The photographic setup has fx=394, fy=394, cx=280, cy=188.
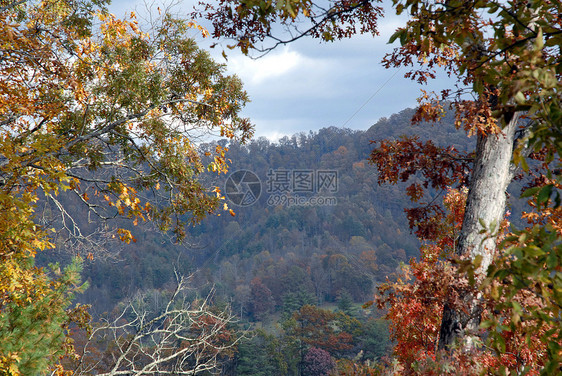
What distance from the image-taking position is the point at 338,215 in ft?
260

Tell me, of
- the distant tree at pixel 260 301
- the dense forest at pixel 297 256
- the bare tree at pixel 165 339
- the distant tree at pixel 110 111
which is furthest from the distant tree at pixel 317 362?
the distant tree at pixel 110 111

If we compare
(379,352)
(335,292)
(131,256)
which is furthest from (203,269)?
(379,352)

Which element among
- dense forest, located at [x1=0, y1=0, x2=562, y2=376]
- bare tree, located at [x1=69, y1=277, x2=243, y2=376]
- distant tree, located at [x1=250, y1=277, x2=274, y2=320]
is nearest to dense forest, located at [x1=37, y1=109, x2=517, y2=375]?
distant tree, located at [x1=250, y1=277, x2=274, y2=320]

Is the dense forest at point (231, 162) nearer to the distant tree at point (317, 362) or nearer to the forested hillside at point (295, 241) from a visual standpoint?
the distant tree at point (317, 362)

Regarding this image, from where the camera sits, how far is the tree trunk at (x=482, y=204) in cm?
461

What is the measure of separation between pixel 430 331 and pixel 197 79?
5871 millimetres

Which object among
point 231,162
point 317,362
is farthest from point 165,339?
point 317,362

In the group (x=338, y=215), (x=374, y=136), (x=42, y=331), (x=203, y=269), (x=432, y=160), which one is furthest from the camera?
(x=374, y=136)

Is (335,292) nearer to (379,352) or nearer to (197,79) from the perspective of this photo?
(379,352)

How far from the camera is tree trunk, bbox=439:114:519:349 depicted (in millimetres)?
4613

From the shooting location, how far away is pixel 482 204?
15.5 ft

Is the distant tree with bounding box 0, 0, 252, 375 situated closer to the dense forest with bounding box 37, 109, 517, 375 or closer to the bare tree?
the bare tree

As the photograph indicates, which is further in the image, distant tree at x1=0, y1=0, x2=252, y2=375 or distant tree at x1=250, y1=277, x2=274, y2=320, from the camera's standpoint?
distant tree at x1=250, y1=277, x2=274, y2=320

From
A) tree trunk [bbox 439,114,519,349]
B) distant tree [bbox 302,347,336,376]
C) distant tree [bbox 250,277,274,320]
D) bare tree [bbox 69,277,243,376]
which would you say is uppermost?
tree trunk [bbox 439,114,519,349]
